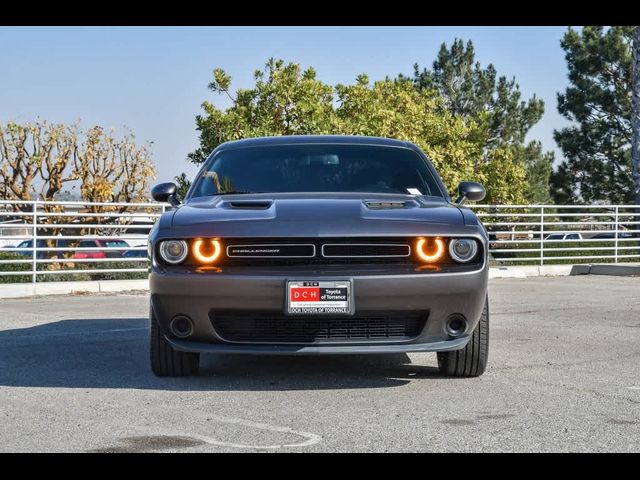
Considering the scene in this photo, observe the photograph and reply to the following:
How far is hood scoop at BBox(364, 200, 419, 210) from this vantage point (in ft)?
22.0

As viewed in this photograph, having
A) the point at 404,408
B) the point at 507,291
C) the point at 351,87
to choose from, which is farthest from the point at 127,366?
the point at 351,87

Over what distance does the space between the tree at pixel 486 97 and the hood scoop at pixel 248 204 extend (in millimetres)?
47073

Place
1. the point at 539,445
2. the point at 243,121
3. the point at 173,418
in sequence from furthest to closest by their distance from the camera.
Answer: the point at 243,121, the point at 173,418, the point at 539,445

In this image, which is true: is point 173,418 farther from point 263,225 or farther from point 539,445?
point 539,445

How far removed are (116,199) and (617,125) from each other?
2329cm

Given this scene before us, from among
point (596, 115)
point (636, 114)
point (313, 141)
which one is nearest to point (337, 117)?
point (636, 114)

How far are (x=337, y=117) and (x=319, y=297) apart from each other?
25.8m

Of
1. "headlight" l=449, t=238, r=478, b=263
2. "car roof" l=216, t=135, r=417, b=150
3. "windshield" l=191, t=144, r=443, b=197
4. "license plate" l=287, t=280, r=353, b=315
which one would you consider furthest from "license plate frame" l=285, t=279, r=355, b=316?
"car roof" l=216, t=135, r=417, b=150

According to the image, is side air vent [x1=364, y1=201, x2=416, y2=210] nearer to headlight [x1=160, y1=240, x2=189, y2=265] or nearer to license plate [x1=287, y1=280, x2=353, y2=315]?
license plate [x1=287, y1=280, x2=353, y2=315]

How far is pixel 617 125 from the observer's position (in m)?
45.8
